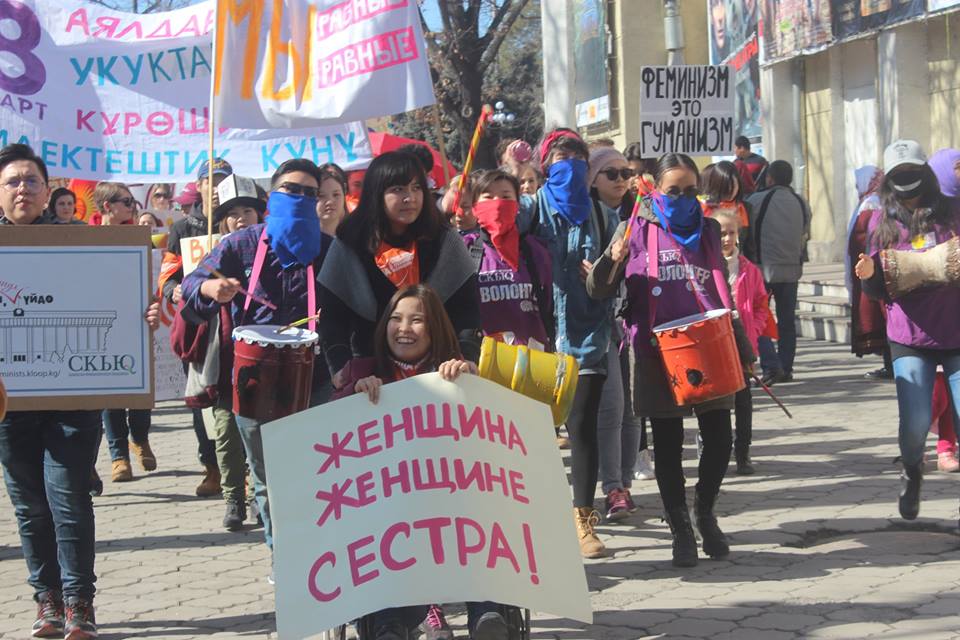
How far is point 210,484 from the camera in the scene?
948 centimetres

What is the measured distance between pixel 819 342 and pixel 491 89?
92.8 ft

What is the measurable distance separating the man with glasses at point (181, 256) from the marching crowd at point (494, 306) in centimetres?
5

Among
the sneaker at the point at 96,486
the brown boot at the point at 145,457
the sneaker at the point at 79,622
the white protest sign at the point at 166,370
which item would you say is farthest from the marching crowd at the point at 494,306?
the white protest sign at the point at 166,370

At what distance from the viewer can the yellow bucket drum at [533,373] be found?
222 inches

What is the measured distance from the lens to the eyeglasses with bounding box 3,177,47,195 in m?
6.01

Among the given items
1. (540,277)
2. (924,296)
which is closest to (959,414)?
(924,296)

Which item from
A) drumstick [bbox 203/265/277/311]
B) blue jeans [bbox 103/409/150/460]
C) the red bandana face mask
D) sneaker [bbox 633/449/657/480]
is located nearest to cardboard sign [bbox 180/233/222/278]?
the red bandana face mask

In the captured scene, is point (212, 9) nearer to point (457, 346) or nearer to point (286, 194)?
point (286, 194)

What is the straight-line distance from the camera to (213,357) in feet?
22.7

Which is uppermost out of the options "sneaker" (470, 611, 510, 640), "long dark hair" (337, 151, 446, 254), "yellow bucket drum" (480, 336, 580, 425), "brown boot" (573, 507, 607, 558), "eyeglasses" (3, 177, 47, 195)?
"eyeglasses" (3, 177, 47, 195)

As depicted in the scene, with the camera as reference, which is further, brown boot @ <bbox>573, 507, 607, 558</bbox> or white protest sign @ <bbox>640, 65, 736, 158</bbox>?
white protest sign @ <bbox>640, 65, 736, 158</bbox>

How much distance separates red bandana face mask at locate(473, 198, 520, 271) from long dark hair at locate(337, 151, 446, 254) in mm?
1554

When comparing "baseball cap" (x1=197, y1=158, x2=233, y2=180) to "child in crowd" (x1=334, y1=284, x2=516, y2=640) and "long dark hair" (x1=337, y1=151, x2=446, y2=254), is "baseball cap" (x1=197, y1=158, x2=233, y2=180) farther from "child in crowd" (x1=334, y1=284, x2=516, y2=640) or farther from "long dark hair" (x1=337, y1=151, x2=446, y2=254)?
"child in crowd" (x1=334, y1=284, x2=516, y2=640)

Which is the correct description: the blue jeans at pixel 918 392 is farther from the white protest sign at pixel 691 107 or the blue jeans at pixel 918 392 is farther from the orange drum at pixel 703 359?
the white protest sign at pixel 691 107
